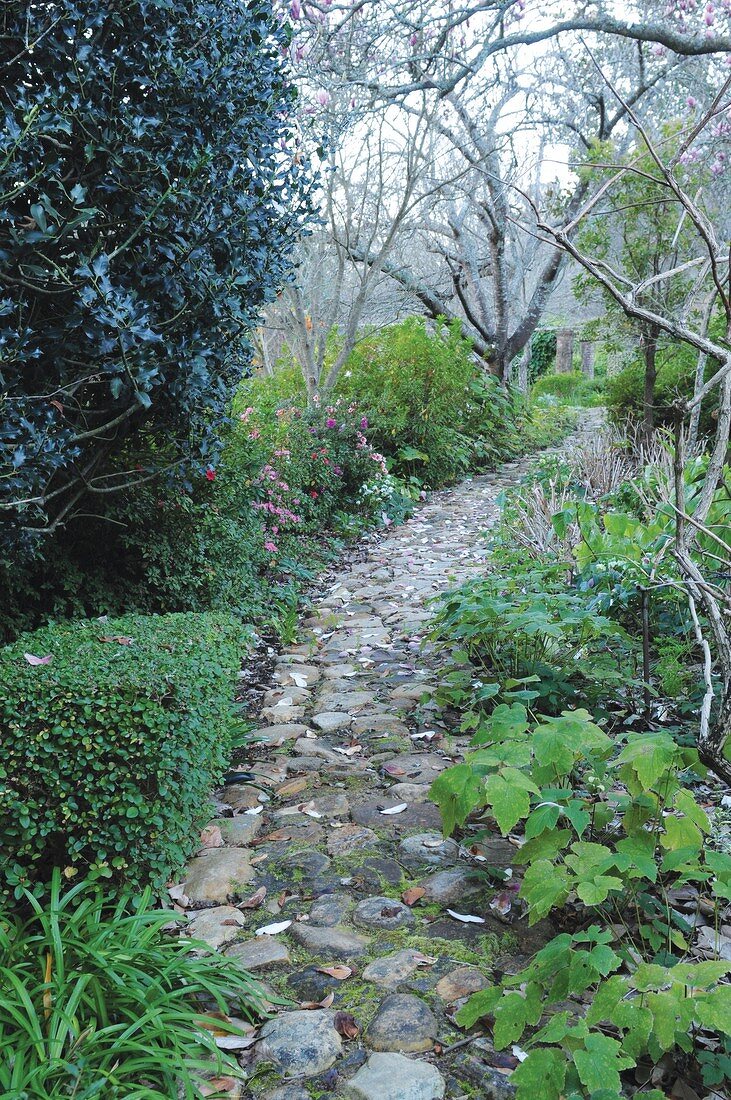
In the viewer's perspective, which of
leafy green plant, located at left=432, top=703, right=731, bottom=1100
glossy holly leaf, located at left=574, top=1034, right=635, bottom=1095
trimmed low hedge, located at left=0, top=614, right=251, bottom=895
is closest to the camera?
glossy holly leaf, located at left=574, top=1034, right=635, bottom=1095

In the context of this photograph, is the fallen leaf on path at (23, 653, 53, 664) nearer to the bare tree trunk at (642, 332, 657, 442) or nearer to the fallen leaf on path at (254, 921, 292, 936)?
the fallen leaf on path at (254, 921, 292, 936)

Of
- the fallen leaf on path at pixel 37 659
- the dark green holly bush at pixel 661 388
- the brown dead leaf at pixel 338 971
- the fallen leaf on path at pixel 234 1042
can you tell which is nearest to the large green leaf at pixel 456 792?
the brown dead leaf at pixel 338 971

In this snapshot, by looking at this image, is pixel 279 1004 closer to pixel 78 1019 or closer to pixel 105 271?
pixel 78 1019

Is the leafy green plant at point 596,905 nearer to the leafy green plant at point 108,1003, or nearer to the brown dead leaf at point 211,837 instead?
the leafy green plant at point 108,1003

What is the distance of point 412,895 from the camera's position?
2.45m

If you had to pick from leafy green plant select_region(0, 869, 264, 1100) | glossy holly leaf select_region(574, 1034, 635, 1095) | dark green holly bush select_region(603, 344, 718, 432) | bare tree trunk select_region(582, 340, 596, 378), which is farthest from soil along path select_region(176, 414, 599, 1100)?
bare tree trunk select_region(582, 340, 596, 378)

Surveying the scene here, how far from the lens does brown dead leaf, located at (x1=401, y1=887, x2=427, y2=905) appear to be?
2.43m

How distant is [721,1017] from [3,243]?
295cm

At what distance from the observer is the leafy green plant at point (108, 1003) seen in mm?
1717

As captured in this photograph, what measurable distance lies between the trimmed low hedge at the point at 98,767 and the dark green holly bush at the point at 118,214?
2.95 feet

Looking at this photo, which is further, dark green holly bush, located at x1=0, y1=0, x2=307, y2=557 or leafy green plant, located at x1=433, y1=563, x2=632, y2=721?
leafy green plant, located at x1=433, y1=563, x2=632, y2=721

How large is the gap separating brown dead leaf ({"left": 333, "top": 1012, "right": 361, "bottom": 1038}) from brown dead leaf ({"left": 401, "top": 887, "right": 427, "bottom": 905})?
0.48 metres

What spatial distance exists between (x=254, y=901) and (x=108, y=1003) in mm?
609

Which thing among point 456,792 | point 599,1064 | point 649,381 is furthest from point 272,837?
point 649,381
